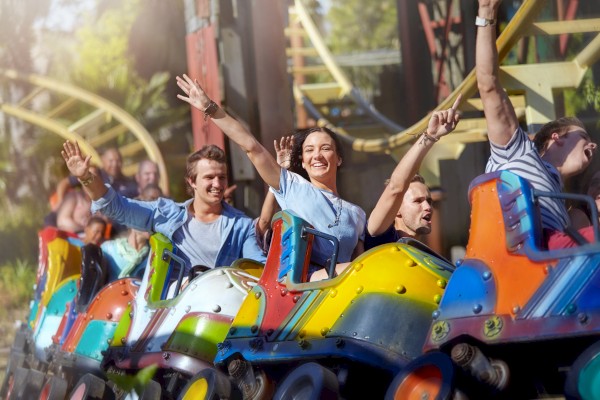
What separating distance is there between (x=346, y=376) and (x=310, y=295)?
0.37 meters

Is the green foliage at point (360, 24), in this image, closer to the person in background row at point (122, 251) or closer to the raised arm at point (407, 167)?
the person in background row at point (122, 251)

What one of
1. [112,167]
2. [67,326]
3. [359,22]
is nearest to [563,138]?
[67,326]

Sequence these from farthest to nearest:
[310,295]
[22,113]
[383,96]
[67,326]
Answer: [383,96] → [22,113] → [67,326] → [310,295]

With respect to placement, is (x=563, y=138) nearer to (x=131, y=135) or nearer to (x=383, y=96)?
(x=131, y=135)

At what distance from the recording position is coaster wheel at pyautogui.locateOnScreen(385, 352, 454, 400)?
3033mm

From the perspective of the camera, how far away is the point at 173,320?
14.9 ft

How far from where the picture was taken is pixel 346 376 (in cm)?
355

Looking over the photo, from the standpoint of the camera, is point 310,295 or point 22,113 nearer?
point 310,295

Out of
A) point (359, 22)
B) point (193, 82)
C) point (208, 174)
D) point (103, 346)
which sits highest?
point (359, 22)

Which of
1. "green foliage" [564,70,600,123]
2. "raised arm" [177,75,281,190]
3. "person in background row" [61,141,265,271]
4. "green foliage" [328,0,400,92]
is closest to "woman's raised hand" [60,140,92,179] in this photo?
A: "person in background row" [61,141,265,271]

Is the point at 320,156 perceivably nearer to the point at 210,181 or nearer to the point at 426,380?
the point at 210,181

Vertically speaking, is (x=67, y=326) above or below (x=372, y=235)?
below

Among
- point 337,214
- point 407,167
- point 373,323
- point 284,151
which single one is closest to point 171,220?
point 284,151

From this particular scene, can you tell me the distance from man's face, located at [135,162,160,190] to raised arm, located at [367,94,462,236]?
145 inches
